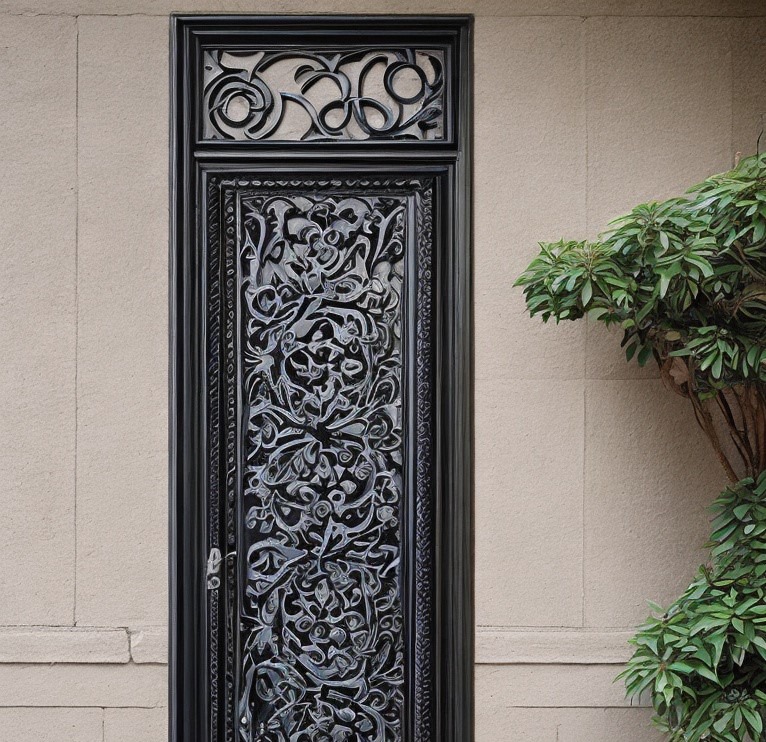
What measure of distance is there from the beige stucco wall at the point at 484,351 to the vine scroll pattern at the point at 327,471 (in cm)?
23

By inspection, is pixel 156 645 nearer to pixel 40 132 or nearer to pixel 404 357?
pixel 404 357

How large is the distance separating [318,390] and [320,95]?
0.86 metres

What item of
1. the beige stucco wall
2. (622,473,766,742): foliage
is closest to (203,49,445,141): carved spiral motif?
the beige stucco wall

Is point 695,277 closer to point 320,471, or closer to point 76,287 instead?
point 320,471

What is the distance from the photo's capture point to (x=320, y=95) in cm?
190

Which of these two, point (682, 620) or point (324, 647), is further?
point (324, 647)

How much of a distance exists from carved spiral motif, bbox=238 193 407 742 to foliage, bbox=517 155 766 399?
57 centimetres

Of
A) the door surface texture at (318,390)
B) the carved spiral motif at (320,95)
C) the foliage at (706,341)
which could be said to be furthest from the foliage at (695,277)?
the carved spiral motif at (320,95)

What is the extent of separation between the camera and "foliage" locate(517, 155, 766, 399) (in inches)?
56.9

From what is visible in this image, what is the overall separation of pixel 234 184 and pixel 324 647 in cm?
137

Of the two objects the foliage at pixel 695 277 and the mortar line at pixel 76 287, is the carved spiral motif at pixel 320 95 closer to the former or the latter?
the mortar line at pixel 76 287

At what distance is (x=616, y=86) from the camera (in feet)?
6.16

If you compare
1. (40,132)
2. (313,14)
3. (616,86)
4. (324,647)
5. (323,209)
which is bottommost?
(324,647)

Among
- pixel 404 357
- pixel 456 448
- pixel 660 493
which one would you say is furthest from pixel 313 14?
pixel 660 493
